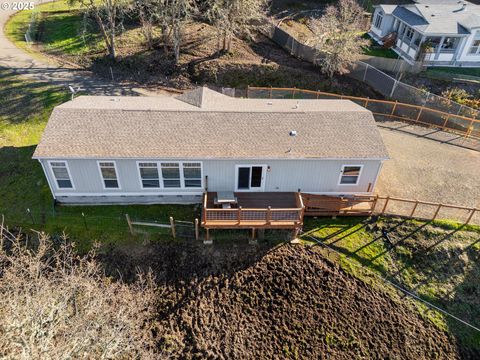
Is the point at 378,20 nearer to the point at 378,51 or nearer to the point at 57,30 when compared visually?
the point at 378,51

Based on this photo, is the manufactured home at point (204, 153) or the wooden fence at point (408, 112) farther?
the wooden fence at point (408, 112)

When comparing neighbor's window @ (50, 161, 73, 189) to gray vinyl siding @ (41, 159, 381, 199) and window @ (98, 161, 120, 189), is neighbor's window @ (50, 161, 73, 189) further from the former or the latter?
window @ (98, 161, 120, 189)

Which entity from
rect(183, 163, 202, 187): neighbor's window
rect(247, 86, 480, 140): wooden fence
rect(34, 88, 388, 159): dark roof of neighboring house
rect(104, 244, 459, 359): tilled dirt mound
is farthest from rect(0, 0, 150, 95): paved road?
rect(104, 244, 459, 359): tilled dirt mound

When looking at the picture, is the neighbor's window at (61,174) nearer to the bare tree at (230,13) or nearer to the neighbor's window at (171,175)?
the neighbor's window at (171,175)

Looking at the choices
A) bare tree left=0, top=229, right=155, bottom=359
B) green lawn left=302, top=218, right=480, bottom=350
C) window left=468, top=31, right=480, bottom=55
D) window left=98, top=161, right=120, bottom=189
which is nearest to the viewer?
bare tree left=0, top=229, right=155, bottom=359

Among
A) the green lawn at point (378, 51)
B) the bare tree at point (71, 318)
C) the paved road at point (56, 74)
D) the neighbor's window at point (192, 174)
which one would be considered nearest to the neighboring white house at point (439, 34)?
the green lawn at point (378, 51)

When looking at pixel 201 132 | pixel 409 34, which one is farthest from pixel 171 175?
pixel 409 34
